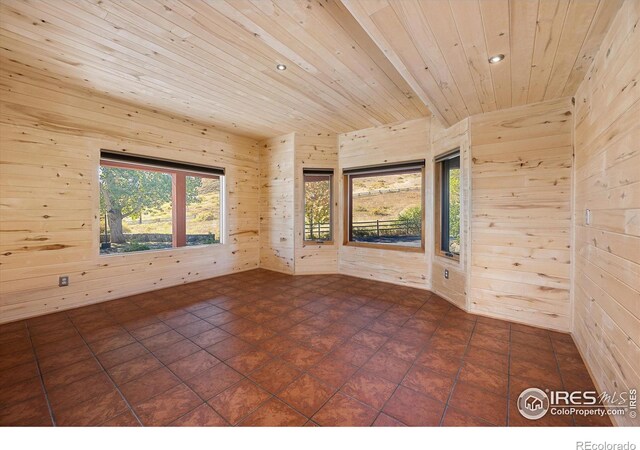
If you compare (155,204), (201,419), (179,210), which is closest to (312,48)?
(201,419)

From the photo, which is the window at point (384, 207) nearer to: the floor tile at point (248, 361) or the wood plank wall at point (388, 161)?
the wood plank wall at point (388, 161)

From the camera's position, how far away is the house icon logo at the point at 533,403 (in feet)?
4.91

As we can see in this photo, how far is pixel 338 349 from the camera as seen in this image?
2213 millimetres

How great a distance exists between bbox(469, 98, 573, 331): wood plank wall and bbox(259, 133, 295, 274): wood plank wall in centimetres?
289

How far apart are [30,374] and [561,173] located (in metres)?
4.85

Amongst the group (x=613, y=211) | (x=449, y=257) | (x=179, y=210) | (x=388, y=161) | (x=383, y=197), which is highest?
(x=388, y=161)

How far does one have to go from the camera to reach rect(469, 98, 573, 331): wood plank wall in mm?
2564

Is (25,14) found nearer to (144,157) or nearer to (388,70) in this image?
(144,157)

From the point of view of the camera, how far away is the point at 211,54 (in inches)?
91.6

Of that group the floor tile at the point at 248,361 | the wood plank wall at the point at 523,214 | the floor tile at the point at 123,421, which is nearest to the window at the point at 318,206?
the wood plank wall at the point at 523,214

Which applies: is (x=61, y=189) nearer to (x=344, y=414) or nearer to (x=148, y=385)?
(x=148, y=385)

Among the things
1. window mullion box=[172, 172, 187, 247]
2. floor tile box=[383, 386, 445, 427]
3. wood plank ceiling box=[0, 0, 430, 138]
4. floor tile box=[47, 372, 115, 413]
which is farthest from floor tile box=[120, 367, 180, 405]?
window mullion box=[172, 172, 187, 247]

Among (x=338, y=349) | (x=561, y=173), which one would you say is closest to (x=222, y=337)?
(x=338, y=349)

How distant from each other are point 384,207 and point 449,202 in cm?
162
